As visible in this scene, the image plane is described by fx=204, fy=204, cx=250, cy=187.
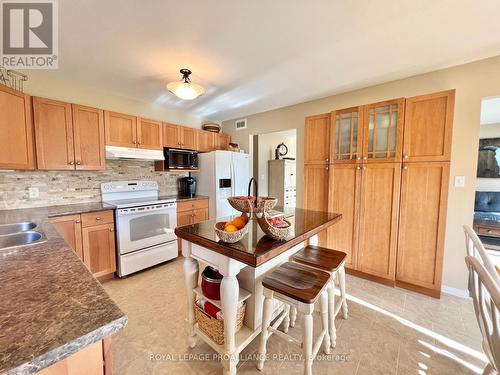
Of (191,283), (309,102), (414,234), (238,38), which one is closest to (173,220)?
(191,283)

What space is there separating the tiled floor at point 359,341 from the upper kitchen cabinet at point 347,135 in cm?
157

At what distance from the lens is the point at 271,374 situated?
1.35m

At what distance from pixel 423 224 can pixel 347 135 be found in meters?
1.28

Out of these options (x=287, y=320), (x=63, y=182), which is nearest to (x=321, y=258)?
(x=287, y=320)

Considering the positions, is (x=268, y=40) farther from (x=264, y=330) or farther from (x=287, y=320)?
(x=287, y=320)

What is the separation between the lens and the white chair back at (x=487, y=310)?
2.67 ft

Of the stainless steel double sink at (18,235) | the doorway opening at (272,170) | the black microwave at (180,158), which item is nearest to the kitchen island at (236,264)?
the stainless steel double sink at (18,235)

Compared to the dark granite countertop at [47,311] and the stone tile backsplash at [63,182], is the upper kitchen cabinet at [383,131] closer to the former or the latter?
the dark granite countertop at [47,311]

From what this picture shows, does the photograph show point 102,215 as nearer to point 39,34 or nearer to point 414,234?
point 39,34

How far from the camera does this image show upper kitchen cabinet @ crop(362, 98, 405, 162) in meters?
2.23

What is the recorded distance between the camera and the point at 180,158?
10.9 ft

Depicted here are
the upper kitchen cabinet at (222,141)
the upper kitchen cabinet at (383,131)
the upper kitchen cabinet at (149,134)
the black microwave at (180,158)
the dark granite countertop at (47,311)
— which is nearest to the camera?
the dark granite countertop at (47,311)

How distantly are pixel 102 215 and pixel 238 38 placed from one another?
7.85 feet

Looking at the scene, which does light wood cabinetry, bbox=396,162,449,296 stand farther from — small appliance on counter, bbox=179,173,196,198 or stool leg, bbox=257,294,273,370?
small appliance on counter, bbox=179,173,196,198
